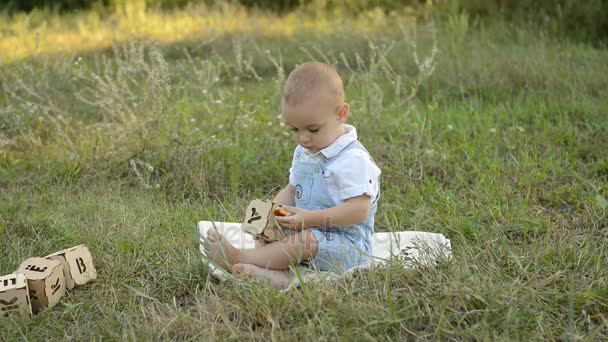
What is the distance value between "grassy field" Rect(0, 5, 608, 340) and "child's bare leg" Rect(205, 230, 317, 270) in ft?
0.38

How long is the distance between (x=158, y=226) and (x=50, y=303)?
0.77 meters

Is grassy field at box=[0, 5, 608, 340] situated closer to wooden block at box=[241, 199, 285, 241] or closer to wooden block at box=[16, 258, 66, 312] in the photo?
wooden block at box=[16, 258, 66, 312]

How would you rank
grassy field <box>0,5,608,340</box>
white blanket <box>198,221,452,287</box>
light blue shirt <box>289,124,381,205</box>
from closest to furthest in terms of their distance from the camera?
grassy field <box>0,5,608,340</box>
white blanket <box>198,221,452,287</box>
light blue shirt <box>289,124,381,205</box>

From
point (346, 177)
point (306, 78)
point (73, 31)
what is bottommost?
point (73, 31)

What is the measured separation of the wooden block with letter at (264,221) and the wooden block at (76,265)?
62cm

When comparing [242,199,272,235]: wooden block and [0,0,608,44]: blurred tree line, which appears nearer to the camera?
[242,199,272,235]: wooden block

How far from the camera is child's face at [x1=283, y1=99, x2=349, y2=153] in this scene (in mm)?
2863

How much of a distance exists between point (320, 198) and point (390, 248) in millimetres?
342

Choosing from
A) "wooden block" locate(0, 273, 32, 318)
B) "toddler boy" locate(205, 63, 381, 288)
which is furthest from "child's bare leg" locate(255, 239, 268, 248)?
"wooden block" locate(0, 273, 32, 318)

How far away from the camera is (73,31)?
299 inches

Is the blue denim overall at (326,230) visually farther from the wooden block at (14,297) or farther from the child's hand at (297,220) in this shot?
the wooden block at (14,297)

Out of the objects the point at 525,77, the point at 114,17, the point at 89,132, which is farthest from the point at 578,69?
the point at 114,17

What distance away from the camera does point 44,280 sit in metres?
2.70

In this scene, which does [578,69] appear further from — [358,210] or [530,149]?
[358,210]
